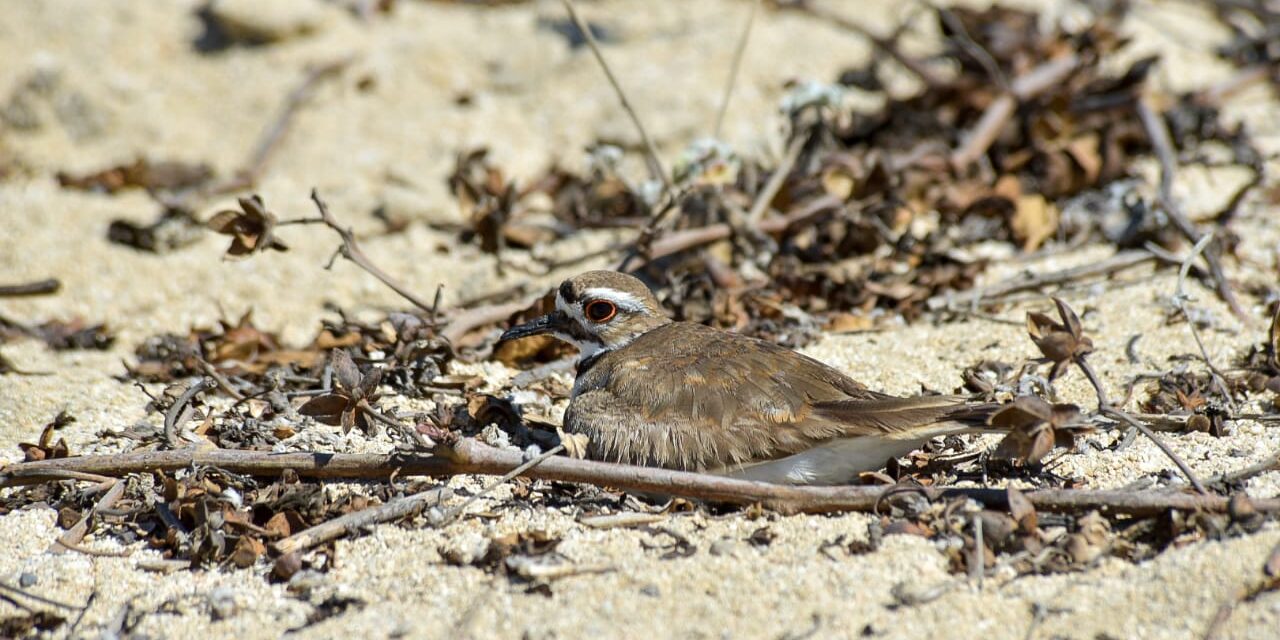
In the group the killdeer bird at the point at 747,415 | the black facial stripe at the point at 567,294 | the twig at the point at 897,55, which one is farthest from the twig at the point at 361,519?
the twig at the point at 897,55

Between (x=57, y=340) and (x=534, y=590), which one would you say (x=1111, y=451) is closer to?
(x=534, y=590)

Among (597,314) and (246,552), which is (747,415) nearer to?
(597,314)

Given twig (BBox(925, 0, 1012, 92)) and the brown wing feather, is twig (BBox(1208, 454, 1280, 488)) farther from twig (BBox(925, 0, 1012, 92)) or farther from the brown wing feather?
twig (BBox(925, 0, 1012, 92))

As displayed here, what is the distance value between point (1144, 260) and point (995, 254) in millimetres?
774

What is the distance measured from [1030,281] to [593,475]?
2.81 meters

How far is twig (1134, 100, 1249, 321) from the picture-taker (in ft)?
18.0

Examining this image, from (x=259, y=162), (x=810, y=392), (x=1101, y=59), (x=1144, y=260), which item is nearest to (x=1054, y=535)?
A: (x=810, y=392)

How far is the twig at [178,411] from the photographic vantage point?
14.5 ft

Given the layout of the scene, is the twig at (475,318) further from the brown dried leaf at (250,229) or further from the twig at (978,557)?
the twig at (978,557)

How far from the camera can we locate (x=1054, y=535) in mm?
3689

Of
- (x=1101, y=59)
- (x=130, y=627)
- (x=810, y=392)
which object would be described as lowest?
(x=130, y=627)

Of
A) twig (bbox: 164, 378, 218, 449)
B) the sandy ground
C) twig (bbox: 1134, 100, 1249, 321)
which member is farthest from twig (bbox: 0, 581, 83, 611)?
twig (bbox: 1134, 100, 1249, 321)

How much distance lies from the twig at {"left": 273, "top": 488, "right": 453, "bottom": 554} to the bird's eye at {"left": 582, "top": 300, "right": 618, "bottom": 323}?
48.2 inches

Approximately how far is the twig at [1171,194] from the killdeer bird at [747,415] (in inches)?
86.3
